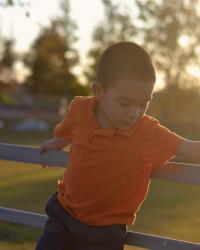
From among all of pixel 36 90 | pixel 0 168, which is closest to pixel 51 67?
pixel 36 90

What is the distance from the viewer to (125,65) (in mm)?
3232

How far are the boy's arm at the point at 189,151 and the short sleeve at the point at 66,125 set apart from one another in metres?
0.66

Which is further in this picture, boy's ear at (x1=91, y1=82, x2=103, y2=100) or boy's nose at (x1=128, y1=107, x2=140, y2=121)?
boy's ear at (x1=91, y1=82, x2=103, y2=100)

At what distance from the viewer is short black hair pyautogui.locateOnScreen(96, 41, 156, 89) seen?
10.5ft

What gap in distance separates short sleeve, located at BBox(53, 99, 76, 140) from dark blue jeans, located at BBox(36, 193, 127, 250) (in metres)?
0.39

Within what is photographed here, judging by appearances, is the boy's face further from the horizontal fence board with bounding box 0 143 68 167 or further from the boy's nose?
the horizontal fence board with bounding box 0 143 68 167

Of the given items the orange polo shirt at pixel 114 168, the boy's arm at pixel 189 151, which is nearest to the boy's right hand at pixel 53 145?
the orange polo shirt at pixel 114 168

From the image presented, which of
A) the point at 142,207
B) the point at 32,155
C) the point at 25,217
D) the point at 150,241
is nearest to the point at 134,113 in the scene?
the point at 150,241

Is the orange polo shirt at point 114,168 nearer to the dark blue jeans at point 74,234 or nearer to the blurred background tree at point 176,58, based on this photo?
the dark blue jeans at point 74,234

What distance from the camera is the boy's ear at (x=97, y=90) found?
3344 mm

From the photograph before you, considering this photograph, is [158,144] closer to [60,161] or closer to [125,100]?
[125,100]

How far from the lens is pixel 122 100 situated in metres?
3.22

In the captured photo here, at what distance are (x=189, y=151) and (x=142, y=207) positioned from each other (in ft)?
21.4

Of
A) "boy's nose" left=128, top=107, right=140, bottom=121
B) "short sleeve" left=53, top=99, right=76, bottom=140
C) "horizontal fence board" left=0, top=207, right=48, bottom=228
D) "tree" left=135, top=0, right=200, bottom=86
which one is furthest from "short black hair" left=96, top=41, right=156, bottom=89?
"tree" left=135, top=0, right=200, bottom=86
